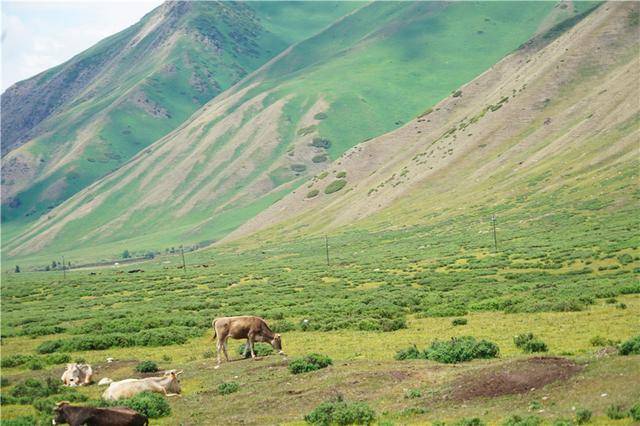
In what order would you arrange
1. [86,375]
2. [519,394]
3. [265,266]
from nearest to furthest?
1. [519,394]
2. [86,375]
3. [265,266]

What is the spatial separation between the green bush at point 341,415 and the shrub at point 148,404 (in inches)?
195

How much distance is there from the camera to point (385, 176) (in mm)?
171875

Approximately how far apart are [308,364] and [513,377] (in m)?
8.52

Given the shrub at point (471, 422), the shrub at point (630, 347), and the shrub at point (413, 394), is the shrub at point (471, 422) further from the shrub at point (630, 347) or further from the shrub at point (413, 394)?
the shrub at point (630, 347)

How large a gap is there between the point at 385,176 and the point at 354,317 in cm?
12710

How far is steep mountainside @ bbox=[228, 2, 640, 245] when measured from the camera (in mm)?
111188

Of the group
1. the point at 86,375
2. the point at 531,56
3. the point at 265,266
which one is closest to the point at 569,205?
the point at 265,266

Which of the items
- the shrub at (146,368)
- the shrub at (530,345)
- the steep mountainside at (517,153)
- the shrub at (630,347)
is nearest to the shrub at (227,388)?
the shrub at (146,368)

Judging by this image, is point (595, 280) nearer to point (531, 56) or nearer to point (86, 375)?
point (86, 375)

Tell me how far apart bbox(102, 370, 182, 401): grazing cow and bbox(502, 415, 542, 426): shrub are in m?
12.7

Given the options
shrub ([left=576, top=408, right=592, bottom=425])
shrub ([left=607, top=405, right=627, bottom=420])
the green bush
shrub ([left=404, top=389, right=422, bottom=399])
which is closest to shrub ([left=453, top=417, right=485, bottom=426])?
shrub ([left=576, top=408, right=592, bottom=425])

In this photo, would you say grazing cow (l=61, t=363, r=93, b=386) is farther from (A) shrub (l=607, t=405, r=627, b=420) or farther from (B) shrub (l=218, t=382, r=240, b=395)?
(A) shrub (l=607, t=405, r=627, b=420)

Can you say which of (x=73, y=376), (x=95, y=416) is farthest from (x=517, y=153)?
(x=95, y=416)

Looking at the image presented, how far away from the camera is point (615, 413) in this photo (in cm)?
1731
